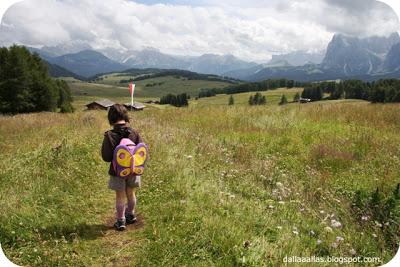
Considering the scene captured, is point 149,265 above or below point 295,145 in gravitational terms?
below

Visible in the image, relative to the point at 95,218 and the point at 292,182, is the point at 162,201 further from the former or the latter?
the point at 292,182

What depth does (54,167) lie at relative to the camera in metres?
9.14

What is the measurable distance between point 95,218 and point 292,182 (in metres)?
4.46

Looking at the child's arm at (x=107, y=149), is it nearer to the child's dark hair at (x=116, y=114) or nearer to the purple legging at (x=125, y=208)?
the child's dark hair at (x=116, y=114)

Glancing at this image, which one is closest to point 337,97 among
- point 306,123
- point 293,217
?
point 306,123

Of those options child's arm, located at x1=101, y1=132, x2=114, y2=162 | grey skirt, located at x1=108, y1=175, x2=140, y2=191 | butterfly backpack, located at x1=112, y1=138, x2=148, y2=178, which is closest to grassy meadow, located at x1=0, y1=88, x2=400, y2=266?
grey skirt, located at x1=108, y1=175, x2=140, y2=191

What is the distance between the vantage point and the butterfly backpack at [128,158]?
6.27m

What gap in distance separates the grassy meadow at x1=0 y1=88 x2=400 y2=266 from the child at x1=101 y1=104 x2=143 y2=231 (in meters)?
0.29

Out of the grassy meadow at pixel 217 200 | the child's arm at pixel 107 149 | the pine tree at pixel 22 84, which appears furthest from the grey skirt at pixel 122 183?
the pine tree at pixel 22 84

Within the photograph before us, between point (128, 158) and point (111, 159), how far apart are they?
456mm

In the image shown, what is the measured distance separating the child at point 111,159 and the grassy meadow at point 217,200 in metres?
0.29

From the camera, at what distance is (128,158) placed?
20.7 feet

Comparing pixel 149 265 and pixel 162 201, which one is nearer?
pixel 149 265

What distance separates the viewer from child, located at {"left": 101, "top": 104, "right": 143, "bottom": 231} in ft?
21.4
